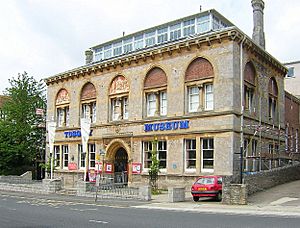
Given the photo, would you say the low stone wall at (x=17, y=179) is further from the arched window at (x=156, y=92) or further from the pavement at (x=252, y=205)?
the pavement at (x=252, y=205)

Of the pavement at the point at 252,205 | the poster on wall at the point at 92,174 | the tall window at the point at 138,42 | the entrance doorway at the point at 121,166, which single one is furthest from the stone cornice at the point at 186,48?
the pavement at the point at 252,205

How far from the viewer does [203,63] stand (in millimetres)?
28062

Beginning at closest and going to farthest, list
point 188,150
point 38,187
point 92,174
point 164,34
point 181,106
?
point 188,150, point 181,106, point 38,187, point 92,174, point 164,34

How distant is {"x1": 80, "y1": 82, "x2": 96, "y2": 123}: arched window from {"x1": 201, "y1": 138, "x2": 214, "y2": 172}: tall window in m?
12.2

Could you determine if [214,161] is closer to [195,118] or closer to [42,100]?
[195,118]

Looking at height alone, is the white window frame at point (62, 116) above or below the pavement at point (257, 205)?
above

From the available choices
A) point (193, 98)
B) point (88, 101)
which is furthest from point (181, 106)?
point (88, 101)

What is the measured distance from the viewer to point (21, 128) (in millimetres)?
44062

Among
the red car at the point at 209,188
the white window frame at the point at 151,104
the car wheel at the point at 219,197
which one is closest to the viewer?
the red car at the point at 209,188

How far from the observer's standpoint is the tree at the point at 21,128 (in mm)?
43375

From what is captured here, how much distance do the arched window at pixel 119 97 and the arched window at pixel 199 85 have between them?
636cm

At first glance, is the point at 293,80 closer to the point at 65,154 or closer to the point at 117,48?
the point at 117,48

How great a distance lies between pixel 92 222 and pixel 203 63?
17.0m

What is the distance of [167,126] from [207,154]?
12.6ft
